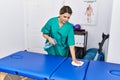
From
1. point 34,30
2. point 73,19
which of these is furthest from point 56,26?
point 34,30

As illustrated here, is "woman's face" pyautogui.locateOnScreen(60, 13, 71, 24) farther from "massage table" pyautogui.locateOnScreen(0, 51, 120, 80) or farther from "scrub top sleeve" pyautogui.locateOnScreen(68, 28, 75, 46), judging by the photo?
"massage table" pyautogui.locateOnScreen(0, 51, 120, 80)

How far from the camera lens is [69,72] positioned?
1395 mm

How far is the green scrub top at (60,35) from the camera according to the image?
6.09 feet

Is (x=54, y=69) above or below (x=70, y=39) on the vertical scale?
below

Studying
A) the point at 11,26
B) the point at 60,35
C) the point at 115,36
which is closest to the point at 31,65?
the point at 60,35

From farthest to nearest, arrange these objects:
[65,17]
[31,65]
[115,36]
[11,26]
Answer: [11,26]
[115,36]
[65,17]
[31,65]

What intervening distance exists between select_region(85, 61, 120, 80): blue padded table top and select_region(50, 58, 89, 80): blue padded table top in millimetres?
57

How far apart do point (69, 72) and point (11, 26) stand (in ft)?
7.12

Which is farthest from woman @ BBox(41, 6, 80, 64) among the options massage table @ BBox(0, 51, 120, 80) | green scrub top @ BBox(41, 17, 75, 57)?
massage table @ BBox(0, 51, 120, 80)

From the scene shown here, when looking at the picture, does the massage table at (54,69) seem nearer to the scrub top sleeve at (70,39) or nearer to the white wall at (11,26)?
the scrub top sleeve at (70,39)

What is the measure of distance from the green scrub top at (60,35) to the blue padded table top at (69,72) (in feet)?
1.17

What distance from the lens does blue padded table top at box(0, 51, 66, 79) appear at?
4.45ft

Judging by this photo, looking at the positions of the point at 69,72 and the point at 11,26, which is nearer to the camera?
the point at 69,72

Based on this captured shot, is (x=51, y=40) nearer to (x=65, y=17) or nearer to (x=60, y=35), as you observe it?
(x=60, y=35)
